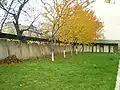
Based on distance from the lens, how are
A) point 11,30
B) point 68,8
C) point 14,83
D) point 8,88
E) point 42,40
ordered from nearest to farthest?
1. point 8,88
2. point 14,83
3. point 68,8
4. point 42,40
5. point 11,30

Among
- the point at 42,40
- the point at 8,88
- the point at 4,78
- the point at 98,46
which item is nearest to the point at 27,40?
the point at 42,40

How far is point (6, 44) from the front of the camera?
2150cm

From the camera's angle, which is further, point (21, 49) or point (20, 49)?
point (21, 49)

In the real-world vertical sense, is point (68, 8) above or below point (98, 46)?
above

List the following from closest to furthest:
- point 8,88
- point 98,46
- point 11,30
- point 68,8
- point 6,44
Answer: point 8,88
point 6,44
point 68,8
point 11,30
point 98,46

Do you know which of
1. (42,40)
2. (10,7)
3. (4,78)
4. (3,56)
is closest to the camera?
(4,78)

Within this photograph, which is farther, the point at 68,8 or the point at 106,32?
the point at 106,32

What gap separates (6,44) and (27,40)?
6.95m

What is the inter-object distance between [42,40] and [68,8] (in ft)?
36.3

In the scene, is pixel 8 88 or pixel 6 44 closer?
pixel 8 88

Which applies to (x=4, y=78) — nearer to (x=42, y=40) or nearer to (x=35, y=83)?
(x=35, y=83)

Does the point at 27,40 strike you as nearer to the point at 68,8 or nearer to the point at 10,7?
the point at 10,7

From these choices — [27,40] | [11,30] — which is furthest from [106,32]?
[27,40]

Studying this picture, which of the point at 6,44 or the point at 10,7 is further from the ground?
the point at 10,7
